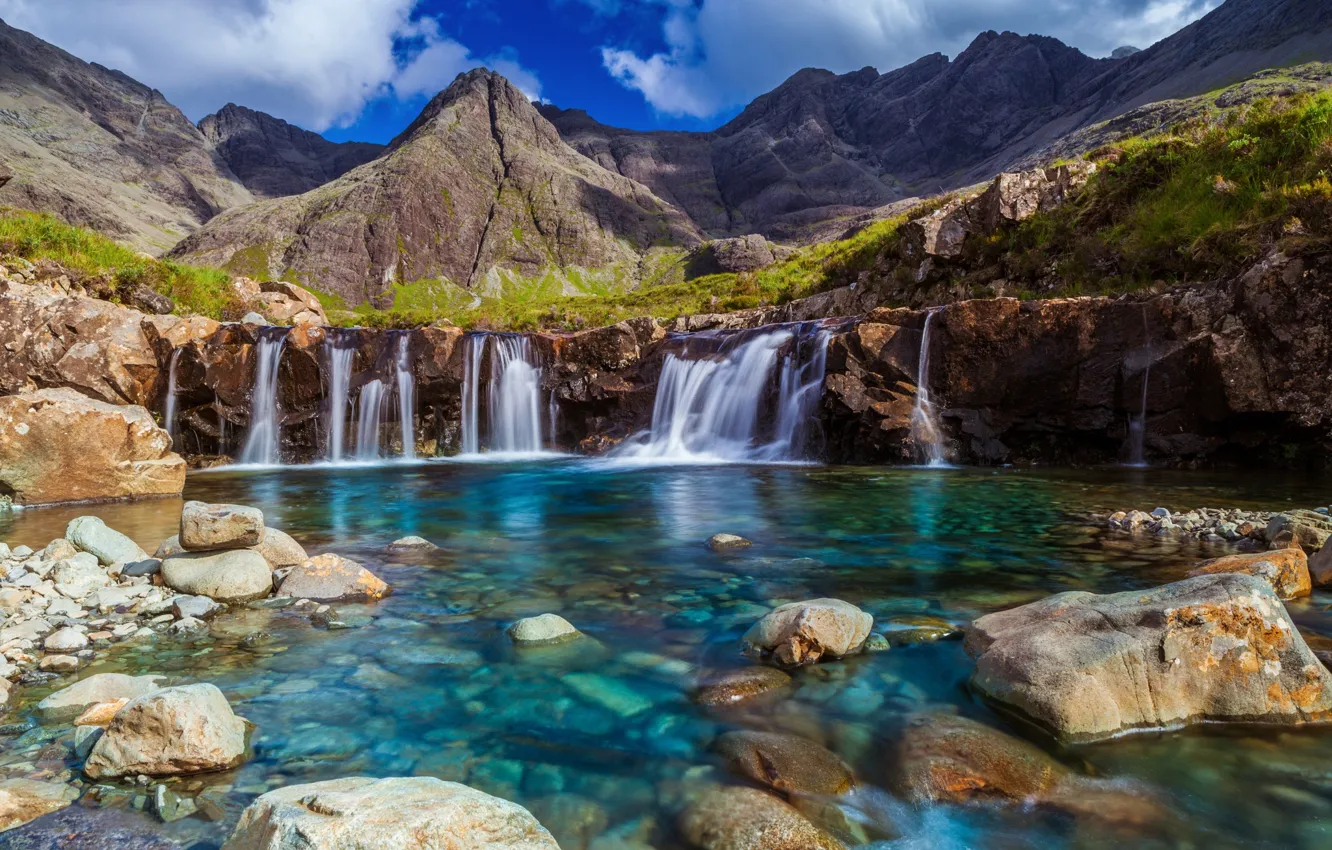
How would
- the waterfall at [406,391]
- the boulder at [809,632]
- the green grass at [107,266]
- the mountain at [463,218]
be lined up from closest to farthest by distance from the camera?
the boulder at [809,632] → the waterfall at [406,391] → the green grass at [107,266] → the mountain at [463,218]

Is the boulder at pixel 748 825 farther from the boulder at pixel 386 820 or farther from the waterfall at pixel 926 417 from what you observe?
the waterfall at pixel 926 417

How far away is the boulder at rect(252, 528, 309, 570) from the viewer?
277 inches

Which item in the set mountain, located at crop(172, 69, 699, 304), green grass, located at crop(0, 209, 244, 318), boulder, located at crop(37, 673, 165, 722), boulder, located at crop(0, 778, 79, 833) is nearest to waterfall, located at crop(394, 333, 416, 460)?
green grass, located at crop(0, 209, 244, 318)

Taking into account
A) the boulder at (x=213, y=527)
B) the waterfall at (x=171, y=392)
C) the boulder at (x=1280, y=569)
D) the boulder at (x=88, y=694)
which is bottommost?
the boulder at (x=88, y=694)

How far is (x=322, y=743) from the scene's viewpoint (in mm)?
3773

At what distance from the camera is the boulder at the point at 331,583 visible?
630 centimetres

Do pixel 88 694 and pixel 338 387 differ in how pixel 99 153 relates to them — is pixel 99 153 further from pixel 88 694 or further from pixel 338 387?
pixel 88 694

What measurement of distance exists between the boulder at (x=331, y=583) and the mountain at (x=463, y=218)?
4616 inches

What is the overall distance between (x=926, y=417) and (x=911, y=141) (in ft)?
632

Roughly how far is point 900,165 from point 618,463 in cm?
18650

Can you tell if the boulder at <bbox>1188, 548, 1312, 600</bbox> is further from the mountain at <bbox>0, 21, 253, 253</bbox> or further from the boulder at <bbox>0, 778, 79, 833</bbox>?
the mountain at <bbox>0, 21, 253, 253</bbox>

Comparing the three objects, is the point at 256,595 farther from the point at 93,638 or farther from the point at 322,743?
the point at 322,743

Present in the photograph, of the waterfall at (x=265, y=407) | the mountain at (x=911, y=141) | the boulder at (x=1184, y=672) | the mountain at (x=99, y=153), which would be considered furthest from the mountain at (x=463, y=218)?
the boulder at (x=1184, y=672)

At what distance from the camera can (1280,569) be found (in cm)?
554
